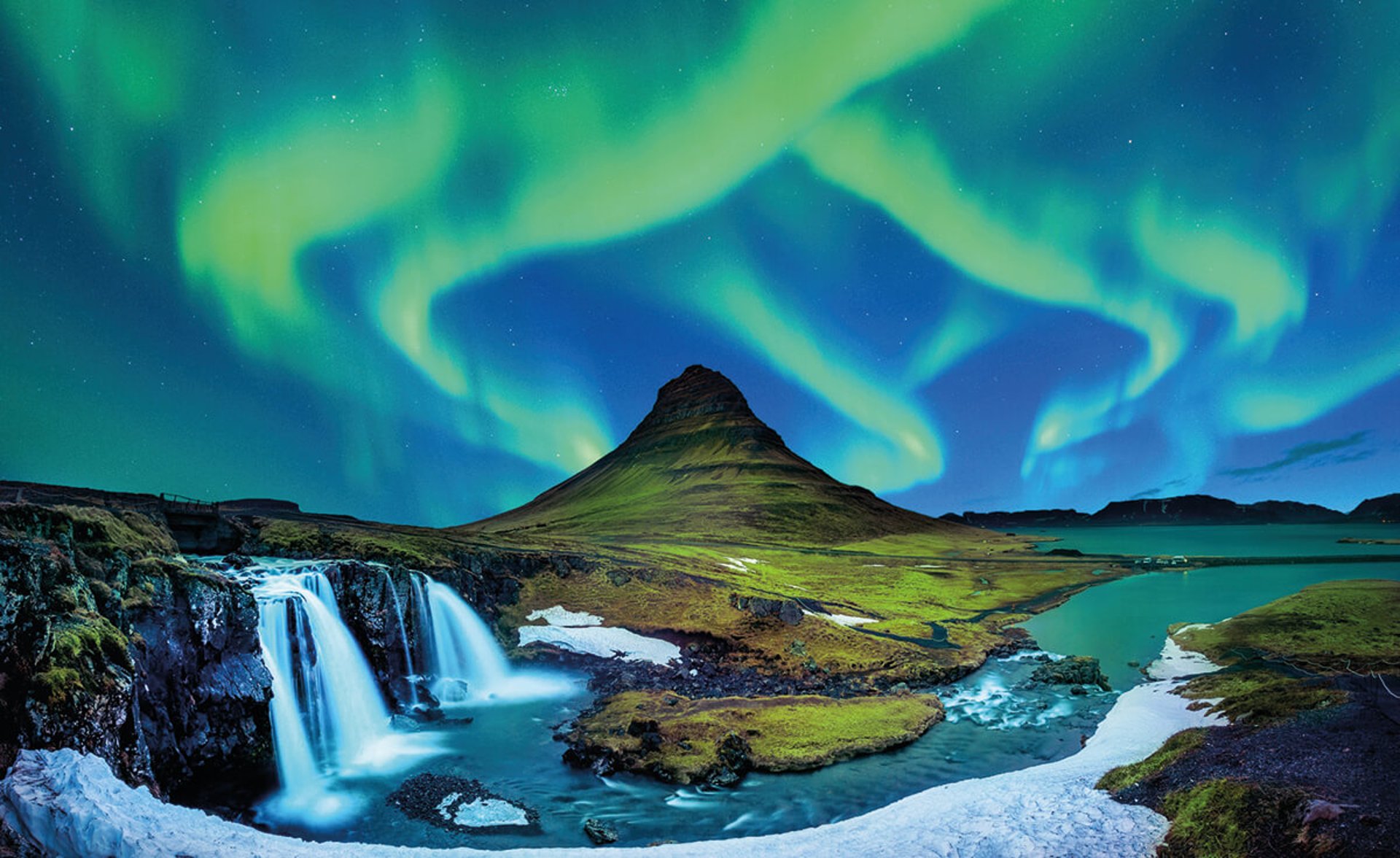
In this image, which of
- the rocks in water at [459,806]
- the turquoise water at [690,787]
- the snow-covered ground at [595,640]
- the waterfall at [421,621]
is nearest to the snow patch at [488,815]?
the rocks in water at [459,806]

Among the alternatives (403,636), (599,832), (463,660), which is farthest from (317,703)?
(599,832)

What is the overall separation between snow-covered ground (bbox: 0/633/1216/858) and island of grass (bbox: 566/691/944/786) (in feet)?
28.6

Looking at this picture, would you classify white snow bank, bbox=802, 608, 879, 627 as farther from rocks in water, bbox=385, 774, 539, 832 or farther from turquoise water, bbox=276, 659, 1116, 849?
rocks in water, bbox=385, 774, 539, 832

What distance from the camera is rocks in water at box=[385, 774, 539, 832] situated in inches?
1060

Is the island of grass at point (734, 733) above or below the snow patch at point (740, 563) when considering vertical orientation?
below

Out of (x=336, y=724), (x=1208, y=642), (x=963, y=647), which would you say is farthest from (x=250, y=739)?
(x=1208, y=642)

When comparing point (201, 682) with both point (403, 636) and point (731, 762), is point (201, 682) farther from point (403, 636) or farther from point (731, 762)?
point (731, 762)

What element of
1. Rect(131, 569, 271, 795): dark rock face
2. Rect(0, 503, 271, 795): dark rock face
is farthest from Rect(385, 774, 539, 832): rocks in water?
Result: Rect(0, 503, 271, 795): dark rock face

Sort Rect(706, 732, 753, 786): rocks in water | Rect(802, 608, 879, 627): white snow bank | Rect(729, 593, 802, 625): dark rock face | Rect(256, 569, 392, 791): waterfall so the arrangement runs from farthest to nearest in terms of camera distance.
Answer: Rect(802, 608, 879, 627): white snow bank → Rect(729, 593, 802, 625): dark rock face → Rect(256, 569, 392, 791): waterfall → Rect(706, 732, 753, 786): rocks in water

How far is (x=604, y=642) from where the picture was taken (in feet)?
193

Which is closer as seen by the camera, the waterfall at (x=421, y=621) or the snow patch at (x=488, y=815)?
the snow patch at (x=488, y=815)

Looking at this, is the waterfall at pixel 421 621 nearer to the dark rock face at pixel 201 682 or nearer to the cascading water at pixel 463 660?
the cascading water at pixel 463 660

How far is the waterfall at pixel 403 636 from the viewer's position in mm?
47375

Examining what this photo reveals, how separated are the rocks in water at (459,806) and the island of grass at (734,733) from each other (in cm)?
546
